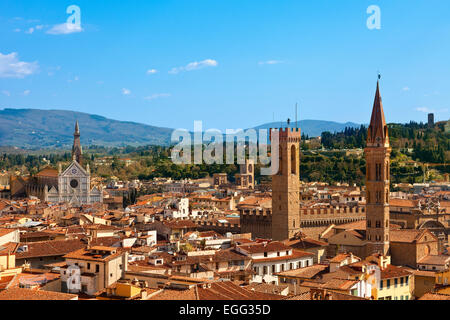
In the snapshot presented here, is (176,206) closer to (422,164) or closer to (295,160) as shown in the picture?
(295,160)

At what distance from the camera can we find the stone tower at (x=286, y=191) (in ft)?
99.3

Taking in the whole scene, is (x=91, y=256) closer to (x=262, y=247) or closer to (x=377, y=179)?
(x=262, y=247)

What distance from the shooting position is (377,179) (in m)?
27.3

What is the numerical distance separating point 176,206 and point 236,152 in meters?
37.0

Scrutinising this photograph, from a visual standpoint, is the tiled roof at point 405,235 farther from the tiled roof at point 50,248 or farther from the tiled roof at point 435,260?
the tiled roof at point 50,248

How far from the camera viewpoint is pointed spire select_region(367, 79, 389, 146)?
2738cm

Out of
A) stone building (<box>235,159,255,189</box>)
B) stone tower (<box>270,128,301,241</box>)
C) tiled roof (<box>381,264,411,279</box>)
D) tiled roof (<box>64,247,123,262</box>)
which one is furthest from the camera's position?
stone building (<box>235,159,255,189</box>)

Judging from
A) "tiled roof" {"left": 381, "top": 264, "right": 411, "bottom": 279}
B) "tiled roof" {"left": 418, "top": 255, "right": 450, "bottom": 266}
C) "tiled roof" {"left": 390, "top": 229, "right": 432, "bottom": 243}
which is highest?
"tiled roof" {"left": 390, "top": 229, "right": 432, "bottom": 243}

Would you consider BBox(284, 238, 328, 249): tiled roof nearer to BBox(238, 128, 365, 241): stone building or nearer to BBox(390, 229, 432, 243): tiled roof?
BBox(390, 229, 432, 243): tiled roof

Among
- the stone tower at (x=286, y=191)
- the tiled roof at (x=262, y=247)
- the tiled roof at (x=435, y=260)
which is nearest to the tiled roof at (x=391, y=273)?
the tiled roof at (x=262, y=247)

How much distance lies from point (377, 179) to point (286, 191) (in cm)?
492

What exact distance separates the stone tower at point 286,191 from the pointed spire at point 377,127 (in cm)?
451

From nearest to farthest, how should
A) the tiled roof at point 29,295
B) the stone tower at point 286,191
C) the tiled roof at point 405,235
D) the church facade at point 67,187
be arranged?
the tiled roof at point 29,295 < the tiled roof at point 405,235 < the stone tower at point 286,191 < the church facade at point 67,187

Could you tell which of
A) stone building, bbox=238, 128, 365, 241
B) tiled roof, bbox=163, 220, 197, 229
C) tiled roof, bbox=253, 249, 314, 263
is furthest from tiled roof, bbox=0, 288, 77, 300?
stone building, bbox=238, 128, 365, 241
